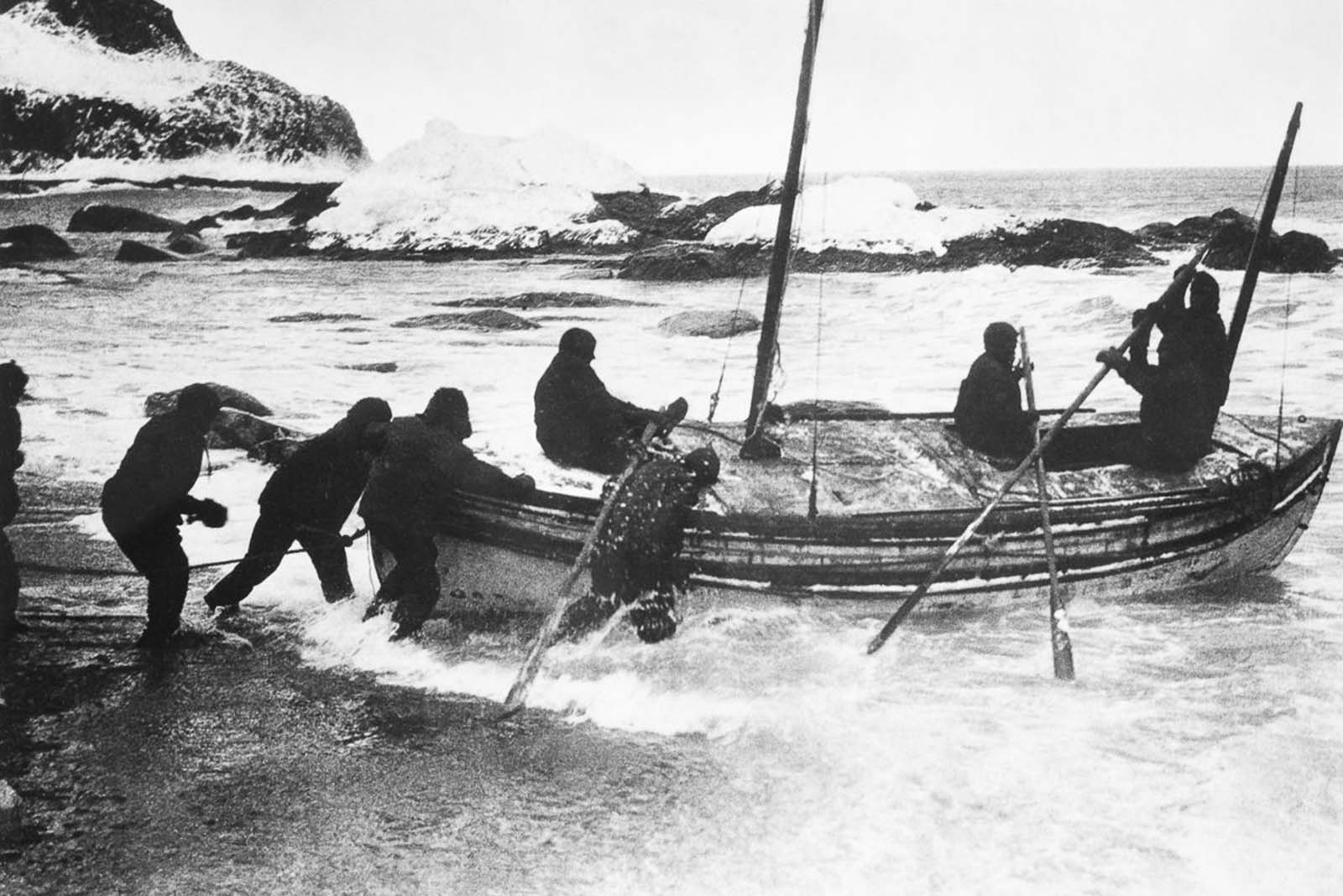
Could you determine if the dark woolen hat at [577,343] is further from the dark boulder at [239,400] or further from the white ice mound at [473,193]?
the dark boulder at [239,400]

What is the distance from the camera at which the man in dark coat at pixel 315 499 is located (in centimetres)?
572

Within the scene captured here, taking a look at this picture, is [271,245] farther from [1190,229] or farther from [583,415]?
[1190,229]

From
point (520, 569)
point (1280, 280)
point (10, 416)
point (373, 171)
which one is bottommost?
point (520, 569)

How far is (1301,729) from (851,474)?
2635 mm

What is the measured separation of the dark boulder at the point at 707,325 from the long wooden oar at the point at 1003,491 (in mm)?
3269

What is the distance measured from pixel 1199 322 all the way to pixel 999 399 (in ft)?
4.65

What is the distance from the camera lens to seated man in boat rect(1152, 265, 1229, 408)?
6.22 metres

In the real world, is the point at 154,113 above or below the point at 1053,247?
above

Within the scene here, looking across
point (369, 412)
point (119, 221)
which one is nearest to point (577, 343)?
point (369, 412)

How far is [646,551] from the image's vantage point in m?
5.31

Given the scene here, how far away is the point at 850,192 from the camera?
11.1 metres

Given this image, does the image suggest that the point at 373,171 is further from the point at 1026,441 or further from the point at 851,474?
the point at 1026,441

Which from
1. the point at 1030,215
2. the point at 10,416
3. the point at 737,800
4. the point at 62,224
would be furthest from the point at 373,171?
the point at 1030,215

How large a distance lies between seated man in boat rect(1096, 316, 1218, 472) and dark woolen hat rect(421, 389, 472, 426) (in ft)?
12.8
